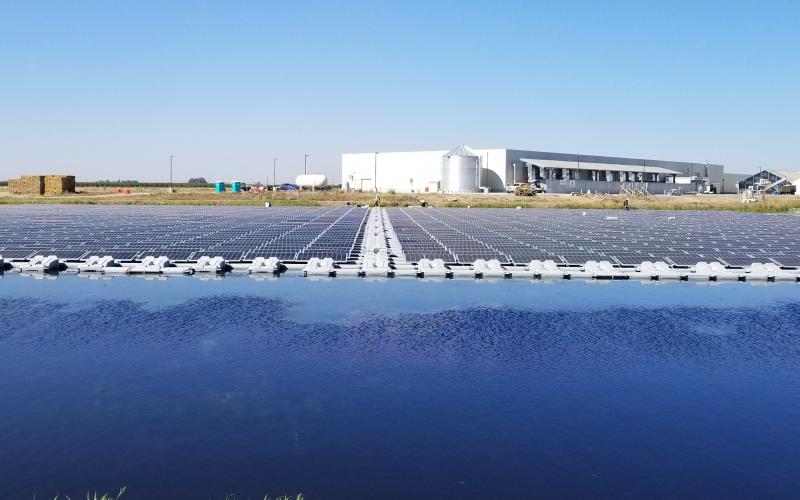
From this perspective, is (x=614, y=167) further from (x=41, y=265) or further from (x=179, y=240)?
(x=41, y=265)

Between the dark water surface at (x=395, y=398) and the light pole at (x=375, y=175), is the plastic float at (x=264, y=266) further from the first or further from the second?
the light pole at (x=375, y=175)

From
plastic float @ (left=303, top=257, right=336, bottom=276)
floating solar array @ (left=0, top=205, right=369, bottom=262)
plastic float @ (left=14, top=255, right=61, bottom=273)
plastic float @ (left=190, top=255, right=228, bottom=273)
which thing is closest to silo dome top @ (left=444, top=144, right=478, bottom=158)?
floating solar array @ (left=0, top=205, right=369, bottom=262)

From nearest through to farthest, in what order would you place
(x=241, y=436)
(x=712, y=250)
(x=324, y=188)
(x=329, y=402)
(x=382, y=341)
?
(x=241, y=436) → (x=329, y=402) → (x=382, y=341) → (x=712, y=250) → (x=324, y=188)

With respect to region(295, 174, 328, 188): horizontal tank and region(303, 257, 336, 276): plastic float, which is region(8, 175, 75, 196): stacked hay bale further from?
region(303, 257, 336, 276): plastic float

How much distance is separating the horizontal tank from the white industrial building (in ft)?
46.8

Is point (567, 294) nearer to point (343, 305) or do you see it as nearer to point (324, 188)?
point (343, 305)

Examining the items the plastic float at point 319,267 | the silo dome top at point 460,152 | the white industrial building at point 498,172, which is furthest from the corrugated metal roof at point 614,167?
the plastic float at point 319,267

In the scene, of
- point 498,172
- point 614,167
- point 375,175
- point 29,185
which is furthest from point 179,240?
point 614,167

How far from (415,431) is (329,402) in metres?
2.11

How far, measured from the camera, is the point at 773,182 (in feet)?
442

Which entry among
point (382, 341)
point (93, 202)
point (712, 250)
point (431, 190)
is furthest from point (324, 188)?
point (382, 341)

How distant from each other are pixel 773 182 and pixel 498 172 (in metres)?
67.8

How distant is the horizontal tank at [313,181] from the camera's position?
5379 inches

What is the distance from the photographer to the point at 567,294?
79.5ft
